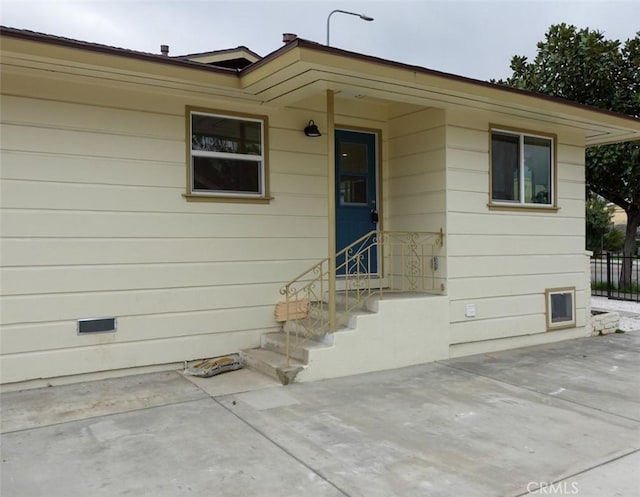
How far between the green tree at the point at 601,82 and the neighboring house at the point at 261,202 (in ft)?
15.4

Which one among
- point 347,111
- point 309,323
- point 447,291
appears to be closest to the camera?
point 309,323

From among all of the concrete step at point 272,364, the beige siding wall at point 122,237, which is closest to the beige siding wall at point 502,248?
the beige siding wall at point 122,237

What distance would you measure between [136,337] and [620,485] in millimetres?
4258

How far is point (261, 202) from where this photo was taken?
5.82 m

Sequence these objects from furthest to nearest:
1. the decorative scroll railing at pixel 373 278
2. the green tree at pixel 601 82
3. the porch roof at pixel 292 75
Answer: the green tree at pixel 601 82 < the decorative scroll railing at pixel 373 278 < the porch roof at pixel 292 75

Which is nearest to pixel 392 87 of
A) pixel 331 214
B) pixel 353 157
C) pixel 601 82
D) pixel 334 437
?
pixel 331 214

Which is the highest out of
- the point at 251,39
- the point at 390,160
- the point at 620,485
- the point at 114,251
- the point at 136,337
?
the point at 251,39

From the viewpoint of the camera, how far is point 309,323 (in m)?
5.59

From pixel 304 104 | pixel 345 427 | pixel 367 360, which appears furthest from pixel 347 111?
pixel 345 427

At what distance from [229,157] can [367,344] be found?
255cm

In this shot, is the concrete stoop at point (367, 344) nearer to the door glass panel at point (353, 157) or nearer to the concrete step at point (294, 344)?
the concrete step at point (294, 344)

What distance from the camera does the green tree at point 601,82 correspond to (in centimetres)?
1123

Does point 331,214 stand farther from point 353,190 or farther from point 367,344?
point 353,190

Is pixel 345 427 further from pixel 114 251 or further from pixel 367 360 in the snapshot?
pixel 114 251
